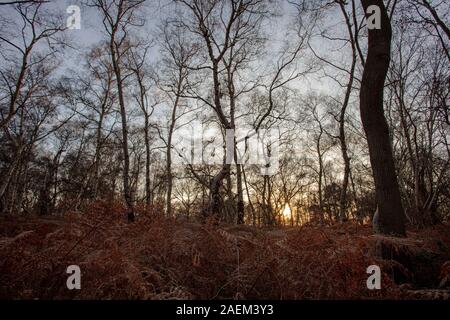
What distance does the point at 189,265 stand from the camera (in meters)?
3.06

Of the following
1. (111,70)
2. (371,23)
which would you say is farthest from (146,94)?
(371,23)

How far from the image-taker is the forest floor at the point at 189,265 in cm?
238

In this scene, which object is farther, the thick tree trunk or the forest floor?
the thick tree trunk

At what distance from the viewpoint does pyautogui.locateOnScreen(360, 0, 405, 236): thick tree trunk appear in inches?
175

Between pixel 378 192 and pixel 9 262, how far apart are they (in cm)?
505

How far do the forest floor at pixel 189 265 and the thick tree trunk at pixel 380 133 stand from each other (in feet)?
4.25

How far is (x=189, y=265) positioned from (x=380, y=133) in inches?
152

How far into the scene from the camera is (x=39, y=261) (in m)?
2.51

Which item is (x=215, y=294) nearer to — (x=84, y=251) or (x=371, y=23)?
(x=84, y=251)

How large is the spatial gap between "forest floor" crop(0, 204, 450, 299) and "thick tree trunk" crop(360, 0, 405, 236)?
1.30 metres

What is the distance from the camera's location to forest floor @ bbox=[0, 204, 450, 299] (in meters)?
2.38

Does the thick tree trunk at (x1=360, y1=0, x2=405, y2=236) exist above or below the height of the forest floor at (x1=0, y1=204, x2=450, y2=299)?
above

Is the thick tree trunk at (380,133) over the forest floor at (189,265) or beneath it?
over
